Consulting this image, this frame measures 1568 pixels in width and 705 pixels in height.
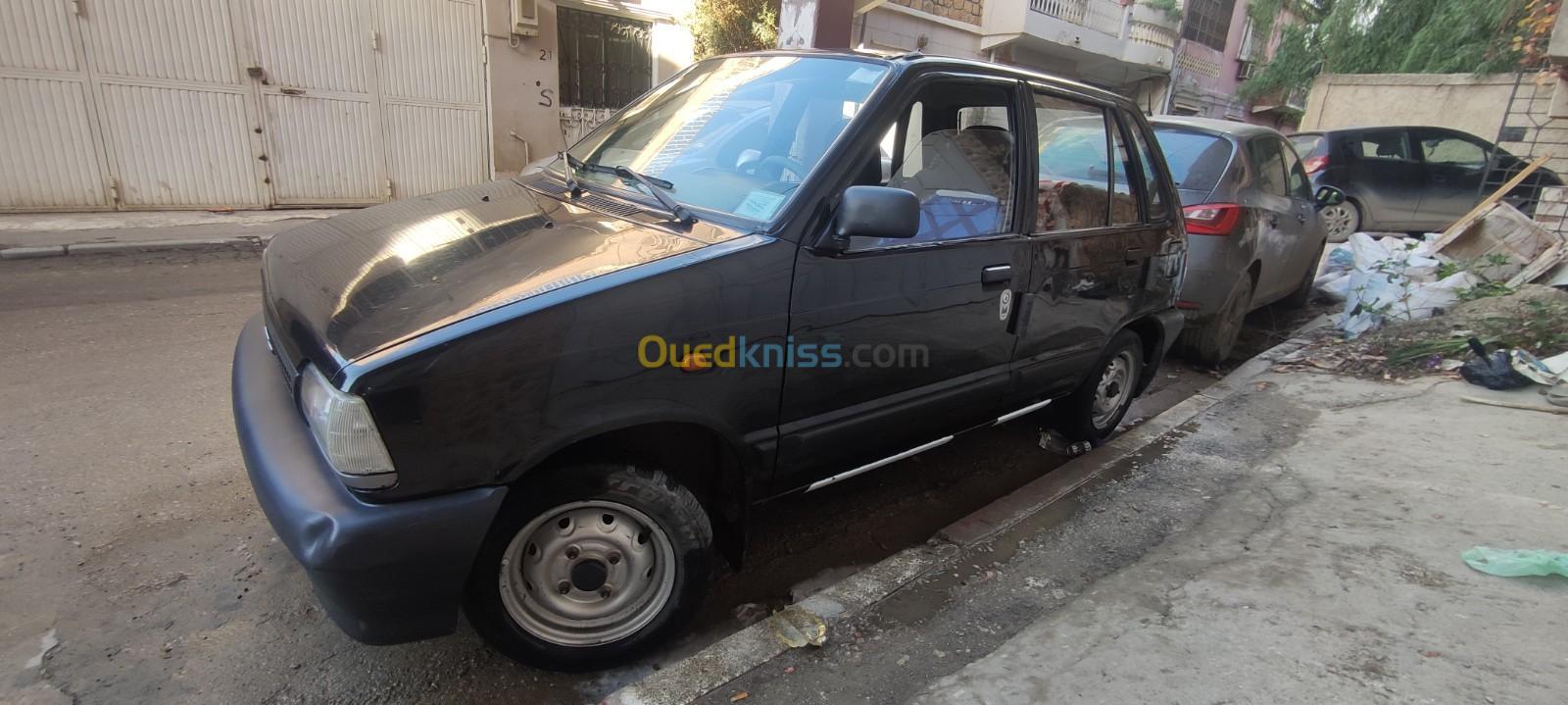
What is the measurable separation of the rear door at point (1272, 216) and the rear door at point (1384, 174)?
5.16 meters

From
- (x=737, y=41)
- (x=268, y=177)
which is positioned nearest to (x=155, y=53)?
(x=268, y=177)

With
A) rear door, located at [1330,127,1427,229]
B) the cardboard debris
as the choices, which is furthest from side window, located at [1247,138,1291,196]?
rear door, located at [1330,127,1427,229]

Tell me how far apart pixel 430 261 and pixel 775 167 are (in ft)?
3.59

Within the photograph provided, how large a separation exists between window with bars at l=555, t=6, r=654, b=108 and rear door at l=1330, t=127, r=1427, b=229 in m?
9.70

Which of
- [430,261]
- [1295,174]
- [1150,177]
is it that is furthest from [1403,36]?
[430,261]

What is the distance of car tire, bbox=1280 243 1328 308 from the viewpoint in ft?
23.0

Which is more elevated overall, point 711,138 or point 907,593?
point 711,138

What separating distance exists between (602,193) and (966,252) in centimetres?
132

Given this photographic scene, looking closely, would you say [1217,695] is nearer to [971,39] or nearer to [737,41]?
[737,41]

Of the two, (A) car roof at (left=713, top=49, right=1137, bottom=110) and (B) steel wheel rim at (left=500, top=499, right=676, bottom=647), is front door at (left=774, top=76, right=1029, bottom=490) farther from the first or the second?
(B) steel wheel rim at (left=500, top=499, right=676, bottom=647)

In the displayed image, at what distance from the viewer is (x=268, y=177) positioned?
901 cm

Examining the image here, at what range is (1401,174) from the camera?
10.2m

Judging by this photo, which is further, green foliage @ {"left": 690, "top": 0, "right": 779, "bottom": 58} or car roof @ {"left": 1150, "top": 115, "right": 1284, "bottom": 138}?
green foliage @ {"left": 690, "top": 0, "right": 779, "bottom": 58}

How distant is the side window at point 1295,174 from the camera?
6.15 metres
